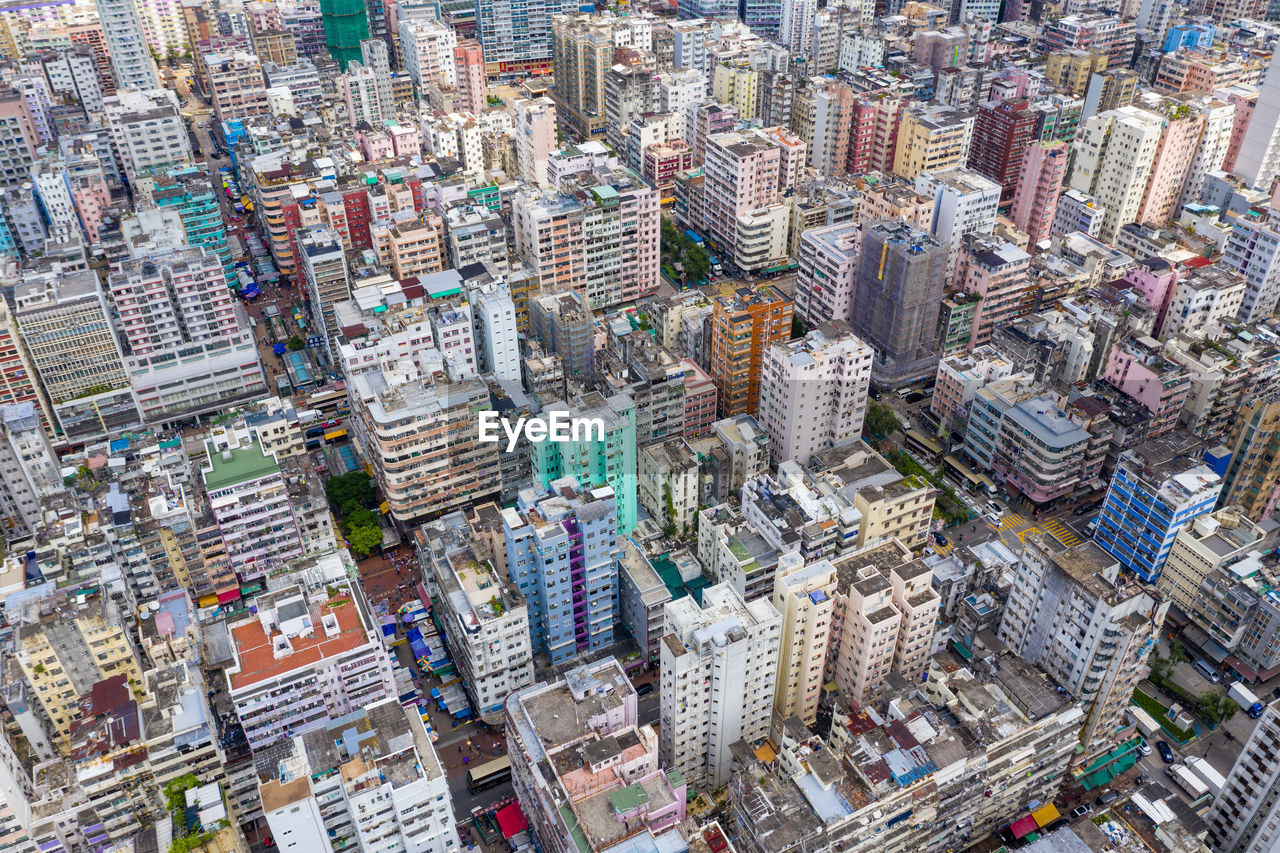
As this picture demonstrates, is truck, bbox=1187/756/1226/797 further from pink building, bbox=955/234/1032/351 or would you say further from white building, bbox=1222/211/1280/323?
white building, bbox=1222/211/1280/323

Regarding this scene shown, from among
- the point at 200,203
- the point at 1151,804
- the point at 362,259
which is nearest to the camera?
the point at 1151,804

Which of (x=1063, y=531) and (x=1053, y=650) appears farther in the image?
(x=1063, y=531)

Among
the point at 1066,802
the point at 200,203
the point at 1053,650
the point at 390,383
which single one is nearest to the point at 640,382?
the point at 390,383

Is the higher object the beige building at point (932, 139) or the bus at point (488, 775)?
the beige building at point (932, 139)

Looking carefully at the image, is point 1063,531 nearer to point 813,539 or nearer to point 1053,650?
point 1053,650

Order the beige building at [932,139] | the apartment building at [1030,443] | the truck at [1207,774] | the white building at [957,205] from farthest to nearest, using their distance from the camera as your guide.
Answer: the beige building at [932,139], the white building at [957,205], the apartment building at [1030,443], the truck at [1207,774]

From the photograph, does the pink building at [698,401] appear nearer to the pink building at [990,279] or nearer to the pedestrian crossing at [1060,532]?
the pedestrian crossing at [1060,532]

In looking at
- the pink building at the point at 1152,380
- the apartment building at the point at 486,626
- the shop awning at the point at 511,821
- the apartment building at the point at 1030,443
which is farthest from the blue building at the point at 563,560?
the pink building at the point at 1152,380

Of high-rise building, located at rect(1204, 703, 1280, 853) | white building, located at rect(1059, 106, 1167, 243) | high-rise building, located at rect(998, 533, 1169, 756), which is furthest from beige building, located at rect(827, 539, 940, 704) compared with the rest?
white building, located at rect(1059, 106, 1167, 243)
